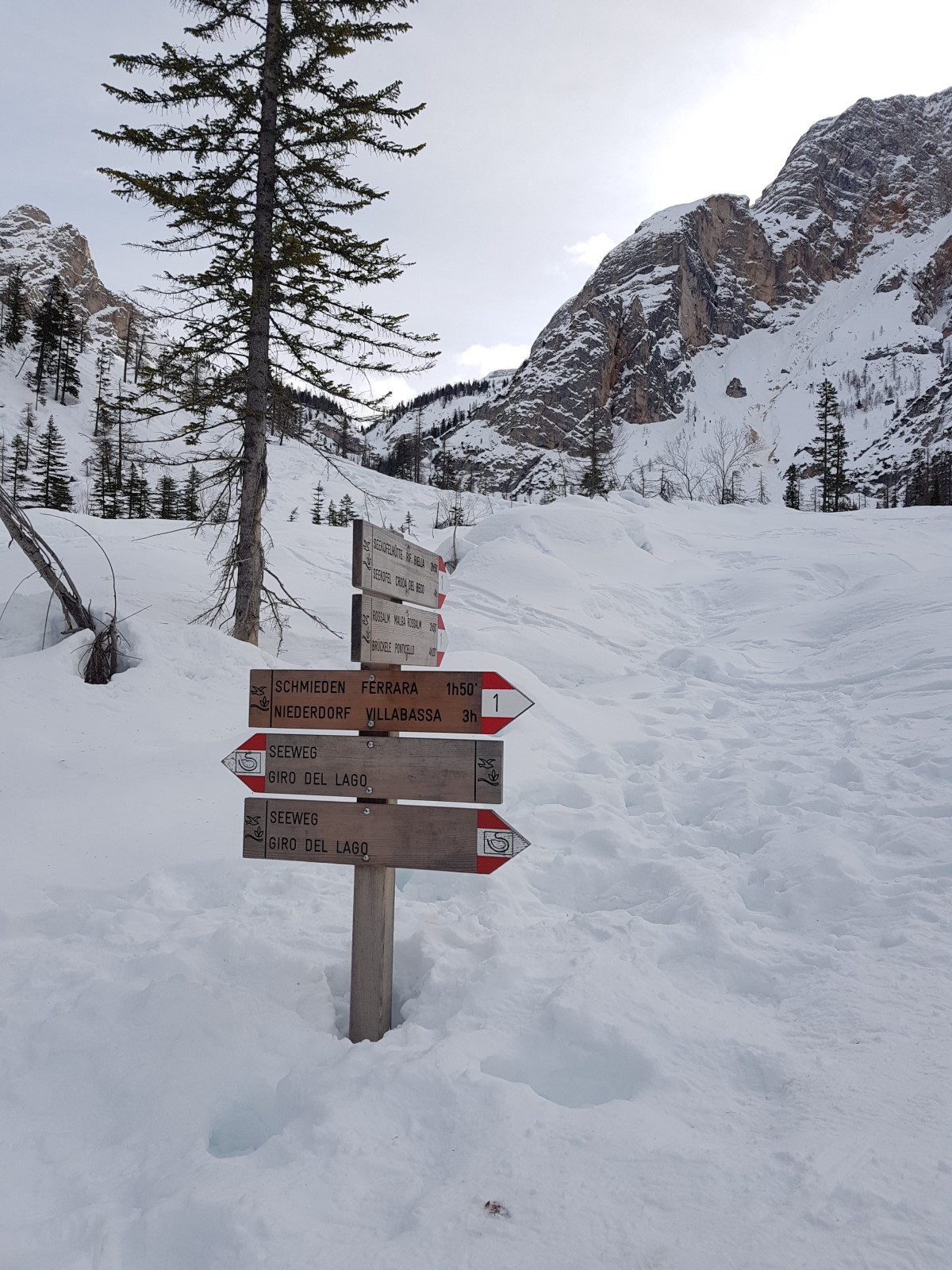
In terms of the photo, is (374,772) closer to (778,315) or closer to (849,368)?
(849,368)

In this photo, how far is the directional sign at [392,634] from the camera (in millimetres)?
2996

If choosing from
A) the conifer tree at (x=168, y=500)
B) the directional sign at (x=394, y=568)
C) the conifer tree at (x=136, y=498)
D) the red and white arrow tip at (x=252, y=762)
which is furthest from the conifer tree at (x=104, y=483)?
the red and white arrow tip at (x=252, y=762)

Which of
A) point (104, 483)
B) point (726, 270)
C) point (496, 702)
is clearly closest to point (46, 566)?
point (496, 702)

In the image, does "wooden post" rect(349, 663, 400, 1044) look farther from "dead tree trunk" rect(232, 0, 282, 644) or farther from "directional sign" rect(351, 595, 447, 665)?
"dead tree trunk" rect(232, 0, 282, 644)

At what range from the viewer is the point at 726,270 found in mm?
144375

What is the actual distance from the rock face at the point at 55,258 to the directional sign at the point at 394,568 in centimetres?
12743

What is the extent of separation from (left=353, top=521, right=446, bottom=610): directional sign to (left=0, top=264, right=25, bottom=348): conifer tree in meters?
84.9

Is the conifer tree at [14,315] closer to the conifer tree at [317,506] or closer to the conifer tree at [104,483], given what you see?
the conifer tree at [104,483]

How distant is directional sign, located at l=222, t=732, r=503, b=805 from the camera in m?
2.94

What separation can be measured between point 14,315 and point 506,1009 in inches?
3524

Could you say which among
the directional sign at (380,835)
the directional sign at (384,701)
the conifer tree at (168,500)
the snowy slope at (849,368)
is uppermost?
the snowy slope at (849,368)

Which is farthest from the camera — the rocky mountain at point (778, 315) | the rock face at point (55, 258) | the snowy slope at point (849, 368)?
the rock face at point (55, 258)

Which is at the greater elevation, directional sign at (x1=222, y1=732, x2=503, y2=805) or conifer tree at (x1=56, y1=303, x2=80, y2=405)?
conifer tree at (x1=56, y1=303, x2=80, y2=405)

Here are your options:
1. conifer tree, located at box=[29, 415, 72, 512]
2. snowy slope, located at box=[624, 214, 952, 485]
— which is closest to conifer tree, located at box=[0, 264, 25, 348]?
conifer tree, located at box=[29, 415, 72, 512]
